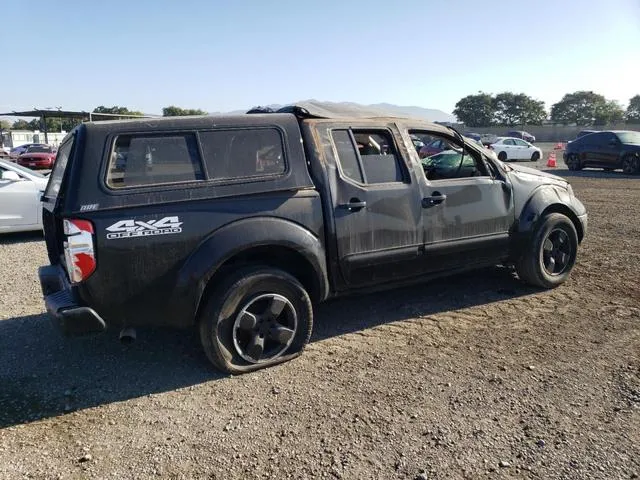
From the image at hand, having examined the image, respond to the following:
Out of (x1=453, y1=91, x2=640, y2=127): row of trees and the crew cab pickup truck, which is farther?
(x1=453, y1=91, x2=640, y2=127): row of trees

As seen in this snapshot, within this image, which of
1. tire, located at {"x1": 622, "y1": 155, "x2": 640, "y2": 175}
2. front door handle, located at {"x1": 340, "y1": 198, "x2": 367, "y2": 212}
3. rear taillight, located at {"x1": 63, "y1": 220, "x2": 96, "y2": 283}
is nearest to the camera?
rear taillight, located at {"x1": 63, "y1": 220, "x2": 96, "y2": 283}

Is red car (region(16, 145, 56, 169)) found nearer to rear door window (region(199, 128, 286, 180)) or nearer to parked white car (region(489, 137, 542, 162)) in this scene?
parked white car (region(489, 137, 542, 162))

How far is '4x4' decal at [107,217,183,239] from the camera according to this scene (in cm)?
322

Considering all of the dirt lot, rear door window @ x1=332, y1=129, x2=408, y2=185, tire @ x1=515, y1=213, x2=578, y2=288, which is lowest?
the dirt lot

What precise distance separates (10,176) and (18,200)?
43cm

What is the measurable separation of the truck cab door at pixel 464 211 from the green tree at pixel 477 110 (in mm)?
115019

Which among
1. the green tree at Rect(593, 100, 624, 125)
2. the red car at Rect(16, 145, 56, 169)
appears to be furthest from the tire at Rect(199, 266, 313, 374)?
the green tree at Rect(593, 100, 624, 125)

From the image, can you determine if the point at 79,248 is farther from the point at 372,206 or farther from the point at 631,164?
the point at 631,164

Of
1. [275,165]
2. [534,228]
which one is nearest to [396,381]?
[275,165]

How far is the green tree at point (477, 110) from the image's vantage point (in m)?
113

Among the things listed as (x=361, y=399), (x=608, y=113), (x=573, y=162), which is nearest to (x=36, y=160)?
(x=573, y=162)

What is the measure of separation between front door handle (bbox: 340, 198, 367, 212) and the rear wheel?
1965 centimetres

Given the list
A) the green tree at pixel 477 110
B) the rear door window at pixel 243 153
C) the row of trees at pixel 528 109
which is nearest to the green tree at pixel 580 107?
the row of trees at pixel 528 109

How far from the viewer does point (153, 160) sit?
3.43m
